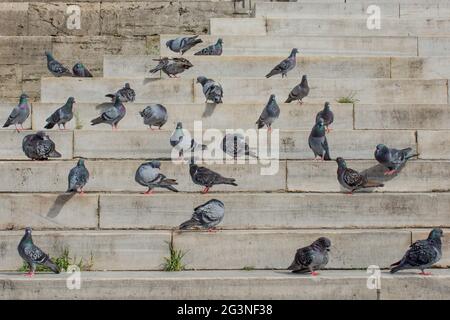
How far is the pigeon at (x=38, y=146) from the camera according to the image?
12.5 meters

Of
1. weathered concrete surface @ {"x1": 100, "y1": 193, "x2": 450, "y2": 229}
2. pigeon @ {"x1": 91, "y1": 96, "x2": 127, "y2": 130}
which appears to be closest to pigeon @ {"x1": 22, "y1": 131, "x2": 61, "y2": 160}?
pigeon @ {"x1": 91, "y1": 96, "x2": 127, "y2": 130}

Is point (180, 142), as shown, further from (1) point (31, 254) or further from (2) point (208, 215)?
(1) point (31, 254)

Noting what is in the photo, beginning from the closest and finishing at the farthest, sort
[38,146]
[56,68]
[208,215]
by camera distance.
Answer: [208,215] < [38,146] < [56,68]

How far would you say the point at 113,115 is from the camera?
1355 cm

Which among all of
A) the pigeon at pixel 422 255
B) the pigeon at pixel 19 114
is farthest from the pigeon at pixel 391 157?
the pigeon at pixel 19 114

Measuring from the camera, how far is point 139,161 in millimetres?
12633

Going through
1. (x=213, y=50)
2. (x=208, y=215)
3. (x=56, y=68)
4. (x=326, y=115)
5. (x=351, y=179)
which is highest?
(x=213, y=50)

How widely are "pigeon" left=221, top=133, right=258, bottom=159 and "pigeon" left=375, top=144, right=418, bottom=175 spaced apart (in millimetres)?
1621

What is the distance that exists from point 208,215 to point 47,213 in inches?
81.8

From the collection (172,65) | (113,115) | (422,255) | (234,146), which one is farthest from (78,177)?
(422,255)

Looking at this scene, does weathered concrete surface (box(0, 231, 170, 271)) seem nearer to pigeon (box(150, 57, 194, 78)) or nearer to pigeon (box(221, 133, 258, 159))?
pigeon (box(221, 133, 258, 159))

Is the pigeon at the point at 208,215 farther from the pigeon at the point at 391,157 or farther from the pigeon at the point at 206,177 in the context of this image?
the pigeon at the point at 391,157

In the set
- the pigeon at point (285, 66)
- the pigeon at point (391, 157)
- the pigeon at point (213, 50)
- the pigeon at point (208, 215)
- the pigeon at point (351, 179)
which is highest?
the pigeon at point (213, 50)

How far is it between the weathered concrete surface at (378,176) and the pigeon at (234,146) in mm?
645
